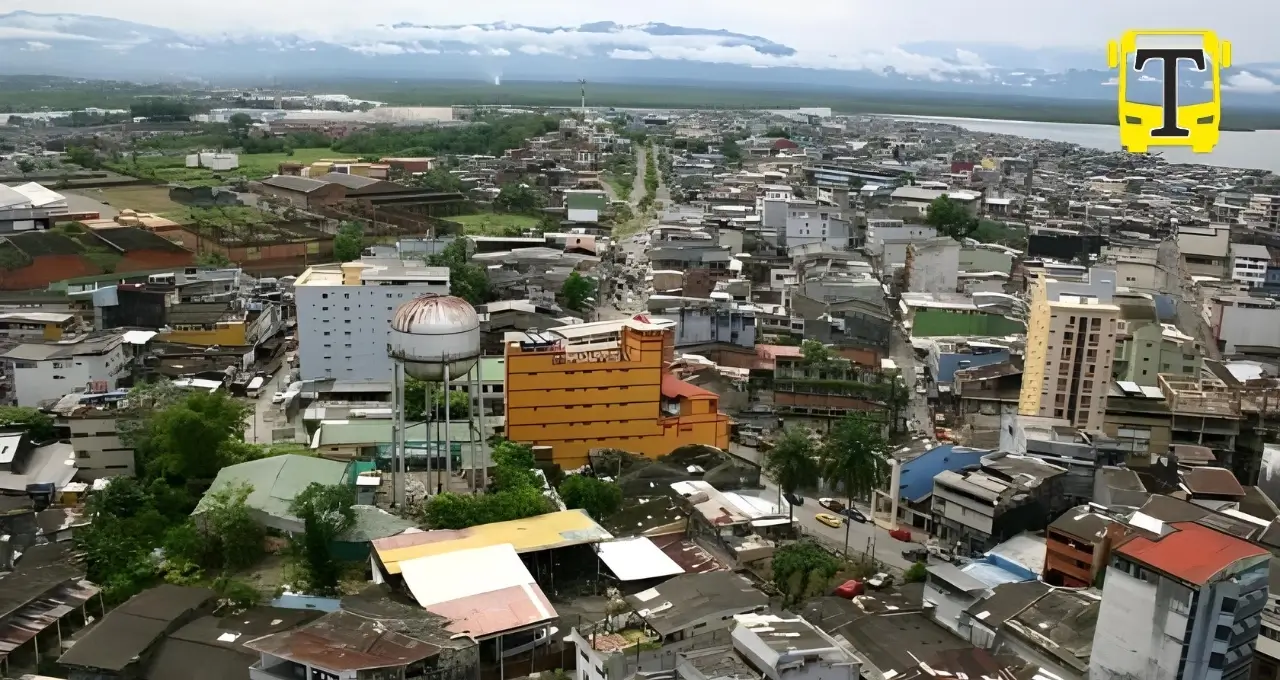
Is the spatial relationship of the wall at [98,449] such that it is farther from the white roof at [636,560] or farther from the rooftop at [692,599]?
the rooftop at [692,599]

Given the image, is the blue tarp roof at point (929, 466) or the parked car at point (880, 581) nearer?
the parked car at point (880, 581)

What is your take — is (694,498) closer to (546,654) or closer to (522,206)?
(546,654)

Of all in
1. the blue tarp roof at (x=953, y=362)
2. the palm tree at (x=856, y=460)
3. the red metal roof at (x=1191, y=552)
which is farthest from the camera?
the blue tarp roof at (x=953, y=362)

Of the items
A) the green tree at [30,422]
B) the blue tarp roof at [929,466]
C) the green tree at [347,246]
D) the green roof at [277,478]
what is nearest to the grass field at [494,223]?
the green tree at [347,246]

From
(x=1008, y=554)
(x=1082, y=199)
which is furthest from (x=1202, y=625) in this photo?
(x=1082, y=199)

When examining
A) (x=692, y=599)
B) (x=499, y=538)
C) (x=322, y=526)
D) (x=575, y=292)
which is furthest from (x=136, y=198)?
(x=692, y=599)
